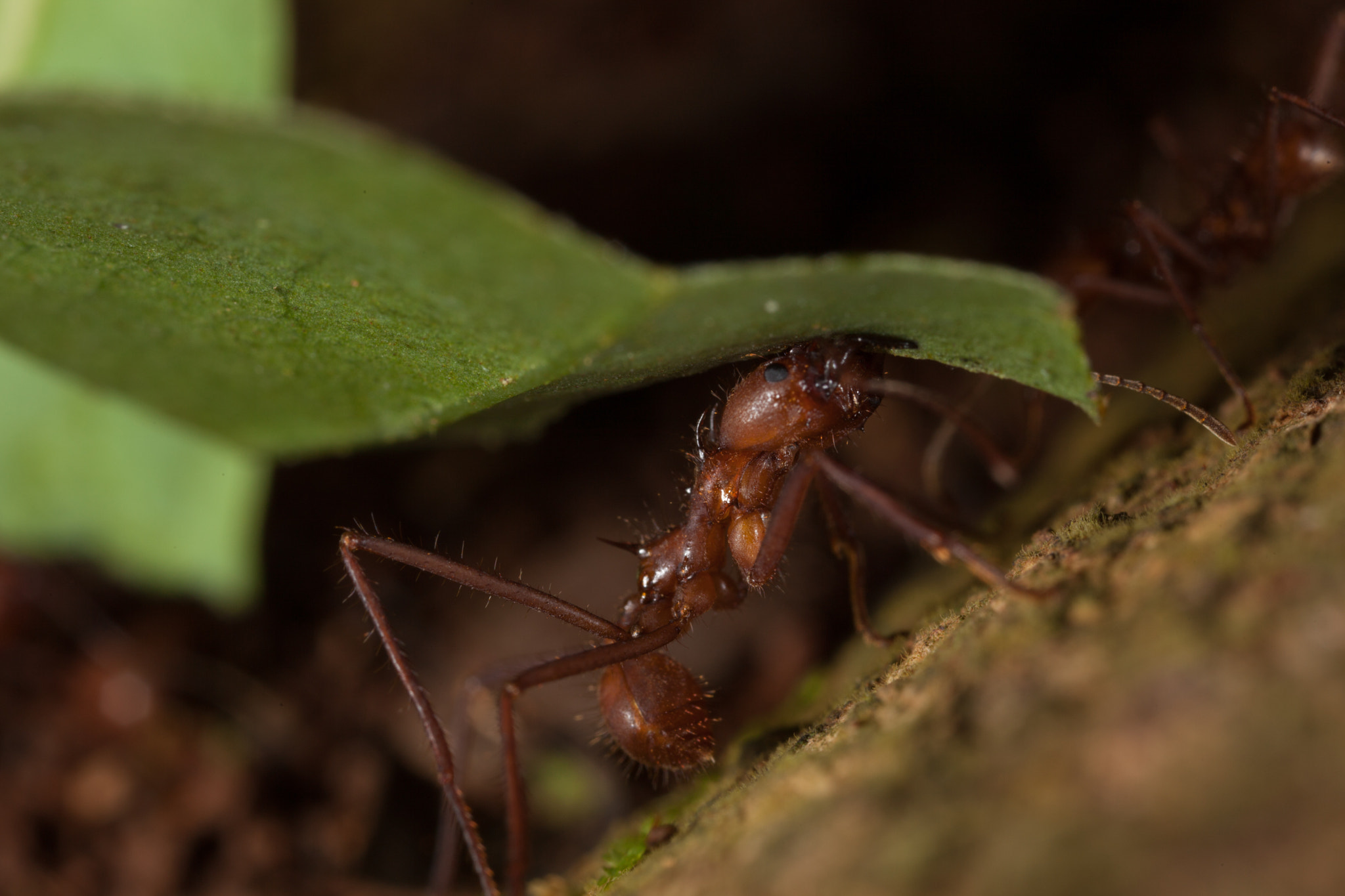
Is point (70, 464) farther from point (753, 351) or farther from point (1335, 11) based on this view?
point (1335, 11)

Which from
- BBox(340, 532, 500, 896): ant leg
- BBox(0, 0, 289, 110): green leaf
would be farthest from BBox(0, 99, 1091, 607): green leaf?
BBox(0, 0, 289, 110): green leaf

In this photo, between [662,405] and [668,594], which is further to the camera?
[662,405]

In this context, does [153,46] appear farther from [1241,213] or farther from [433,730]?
[1241,213]

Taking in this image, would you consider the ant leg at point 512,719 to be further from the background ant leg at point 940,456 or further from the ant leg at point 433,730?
the background ant leg at point 940,456

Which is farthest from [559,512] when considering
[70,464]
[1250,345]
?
[1250,345]

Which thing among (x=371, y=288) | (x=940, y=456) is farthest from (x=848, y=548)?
(x=371, y=288)

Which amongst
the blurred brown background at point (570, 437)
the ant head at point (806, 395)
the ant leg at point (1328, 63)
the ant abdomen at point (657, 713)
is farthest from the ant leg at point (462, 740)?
the ant leg at point (1328, 63)
